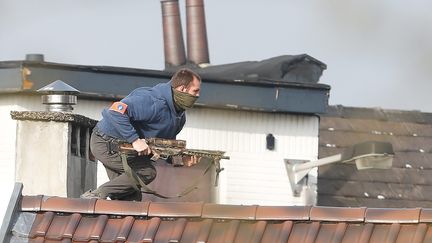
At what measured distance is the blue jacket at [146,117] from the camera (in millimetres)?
14344

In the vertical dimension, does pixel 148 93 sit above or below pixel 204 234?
above

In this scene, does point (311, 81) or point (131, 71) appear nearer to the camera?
point (131, 71)

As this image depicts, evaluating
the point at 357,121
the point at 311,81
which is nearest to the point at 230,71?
the point at 311,81

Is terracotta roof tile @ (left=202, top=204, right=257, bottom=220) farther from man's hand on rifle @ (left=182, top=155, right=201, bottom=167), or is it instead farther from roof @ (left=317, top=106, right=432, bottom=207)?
roof @ (left=317, top=106, right=432, bottom=207)

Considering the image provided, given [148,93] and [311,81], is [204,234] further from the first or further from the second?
[311,81]

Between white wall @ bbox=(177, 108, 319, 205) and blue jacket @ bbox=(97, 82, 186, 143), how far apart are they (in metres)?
11.1

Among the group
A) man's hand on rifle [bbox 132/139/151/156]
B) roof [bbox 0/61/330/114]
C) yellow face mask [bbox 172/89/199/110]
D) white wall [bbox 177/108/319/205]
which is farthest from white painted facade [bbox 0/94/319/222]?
man's hand on rifle [bbox 132/139/151/156]

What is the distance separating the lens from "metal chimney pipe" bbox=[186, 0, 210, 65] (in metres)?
31.1

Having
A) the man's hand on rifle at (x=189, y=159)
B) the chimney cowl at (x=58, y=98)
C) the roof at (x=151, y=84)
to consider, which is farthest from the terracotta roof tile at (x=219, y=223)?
the roof at (x=151, y=84)

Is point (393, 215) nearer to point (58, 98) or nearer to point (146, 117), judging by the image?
point (146, 117)

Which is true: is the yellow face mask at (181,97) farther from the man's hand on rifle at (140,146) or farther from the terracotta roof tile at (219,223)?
the terracotta roof tile at (219,223)

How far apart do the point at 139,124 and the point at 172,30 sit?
57.2 feet

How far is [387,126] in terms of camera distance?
2998 cm

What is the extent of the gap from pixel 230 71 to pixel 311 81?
1.32m
